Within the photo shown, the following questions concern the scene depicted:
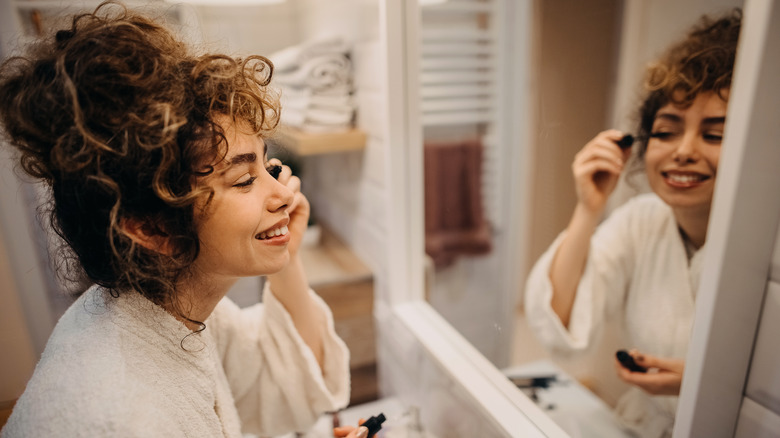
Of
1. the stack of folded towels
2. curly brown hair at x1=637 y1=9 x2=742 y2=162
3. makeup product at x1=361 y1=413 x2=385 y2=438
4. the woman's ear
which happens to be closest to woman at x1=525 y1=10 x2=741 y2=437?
curly brown hair at x1=637 y1=9 x2=742 y2=162

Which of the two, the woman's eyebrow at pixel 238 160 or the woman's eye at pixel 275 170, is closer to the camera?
the woman's eyebrow at pixel 238 160

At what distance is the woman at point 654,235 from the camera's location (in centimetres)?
55

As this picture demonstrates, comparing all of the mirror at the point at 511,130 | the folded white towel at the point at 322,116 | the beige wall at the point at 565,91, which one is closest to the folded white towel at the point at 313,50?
the folded white towel at the point at 322,116

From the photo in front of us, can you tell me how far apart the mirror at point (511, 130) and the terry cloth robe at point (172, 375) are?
396 mm

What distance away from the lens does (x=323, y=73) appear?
1.28 m

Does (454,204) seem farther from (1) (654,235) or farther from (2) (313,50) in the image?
(1) (654,235)

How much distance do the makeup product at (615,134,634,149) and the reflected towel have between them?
2.19 feet

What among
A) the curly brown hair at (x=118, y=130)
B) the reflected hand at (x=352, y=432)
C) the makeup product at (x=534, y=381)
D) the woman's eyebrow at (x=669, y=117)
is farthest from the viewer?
the makeup product at (x=534, y=381)

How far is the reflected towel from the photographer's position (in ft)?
4.41

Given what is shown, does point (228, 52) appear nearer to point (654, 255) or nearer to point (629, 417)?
point (654, 255)

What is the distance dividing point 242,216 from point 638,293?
A: 611 mm

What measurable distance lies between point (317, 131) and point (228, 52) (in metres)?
0.68

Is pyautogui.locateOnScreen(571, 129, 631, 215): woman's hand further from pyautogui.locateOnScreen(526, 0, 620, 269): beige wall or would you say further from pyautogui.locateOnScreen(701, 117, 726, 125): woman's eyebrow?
pyautogui.locateOnScreen(701, 117, 726, 125): woman's eyebrow

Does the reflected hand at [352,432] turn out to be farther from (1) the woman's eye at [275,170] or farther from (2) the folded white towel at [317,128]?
(2) the folded white towel at [317,128]
